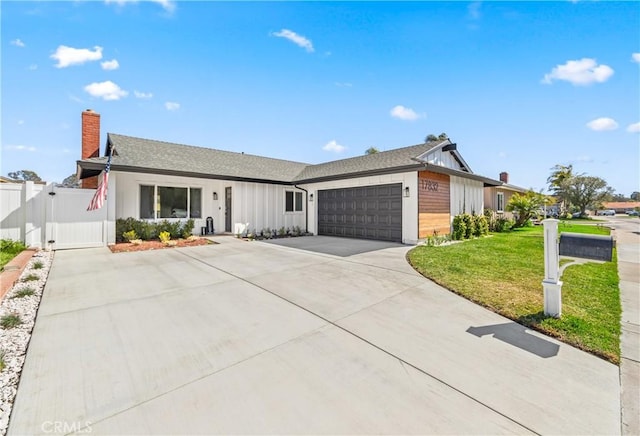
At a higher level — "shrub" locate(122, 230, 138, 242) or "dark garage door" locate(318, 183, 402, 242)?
"dark garage door" locate(318, 183, 402, 242)

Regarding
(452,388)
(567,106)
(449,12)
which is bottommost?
(452,388)

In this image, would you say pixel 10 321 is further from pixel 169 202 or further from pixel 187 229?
pixel 169 202

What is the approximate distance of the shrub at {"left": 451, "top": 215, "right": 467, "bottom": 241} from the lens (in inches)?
478

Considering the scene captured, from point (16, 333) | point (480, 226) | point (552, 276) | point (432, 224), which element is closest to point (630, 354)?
point (552, 276)

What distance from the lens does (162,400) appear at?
83.2 inches

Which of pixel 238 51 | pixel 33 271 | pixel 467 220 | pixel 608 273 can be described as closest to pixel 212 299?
pixel 33 271

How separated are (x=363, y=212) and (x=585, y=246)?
8491mm

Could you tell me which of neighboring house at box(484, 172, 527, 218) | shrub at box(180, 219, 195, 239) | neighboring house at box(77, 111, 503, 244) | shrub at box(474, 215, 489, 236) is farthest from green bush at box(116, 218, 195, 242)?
neighboring house at box(484, 172, 527, 218)

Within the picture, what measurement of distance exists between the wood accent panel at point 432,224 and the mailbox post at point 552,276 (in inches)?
265

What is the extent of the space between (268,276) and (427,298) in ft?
10.9

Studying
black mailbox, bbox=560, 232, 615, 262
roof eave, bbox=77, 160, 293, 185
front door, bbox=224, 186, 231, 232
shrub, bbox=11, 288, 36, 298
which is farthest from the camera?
front door, bbox=224, 186, 231, 232

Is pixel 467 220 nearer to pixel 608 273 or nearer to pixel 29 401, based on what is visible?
pixel 608 273

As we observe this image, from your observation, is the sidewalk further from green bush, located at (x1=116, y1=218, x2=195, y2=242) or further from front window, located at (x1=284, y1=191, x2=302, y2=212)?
front window, located at (x1=284, y1=191, x2=302, y2=212)

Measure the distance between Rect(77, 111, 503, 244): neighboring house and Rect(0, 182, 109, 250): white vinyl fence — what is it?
601mm
